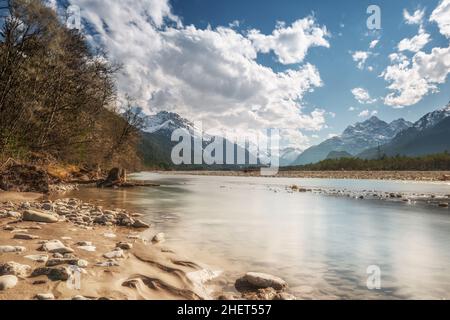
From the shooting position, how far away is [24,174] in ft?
59.5

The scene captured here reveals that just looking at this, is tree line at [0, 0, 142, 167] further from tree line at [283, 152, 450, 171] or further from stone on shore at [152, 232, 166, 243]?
tree line at [283, 152, 450, 171]

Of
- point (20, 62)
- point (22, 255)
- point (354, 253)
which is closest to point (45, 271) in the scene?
point (22, 255)

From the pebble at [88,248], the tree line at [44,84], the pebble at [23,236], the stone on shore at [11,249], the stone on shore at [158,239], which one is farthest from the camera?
the tree line at [44,84]

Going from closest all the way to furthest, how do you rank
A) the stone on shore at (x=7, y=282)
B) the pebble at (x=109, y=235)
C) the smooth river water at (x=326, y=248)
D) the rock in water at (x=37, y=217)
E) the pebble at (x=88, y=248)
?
the stone on shore at (x=7, y=282)
the smooth river water at (x=326, y=248)
the pebble at (x=88, y=248)
the pebble at (x=109, y=235)
the rock in water at (x=37, y=217)

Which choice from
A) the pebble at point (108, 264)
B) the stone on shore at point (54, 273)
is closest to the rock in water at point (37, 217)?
the pebble at point (108, 264)

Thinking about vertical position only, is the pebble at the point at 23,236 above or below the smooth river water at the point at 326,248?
above

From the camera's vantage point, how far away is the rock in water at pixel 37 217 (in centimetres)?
904

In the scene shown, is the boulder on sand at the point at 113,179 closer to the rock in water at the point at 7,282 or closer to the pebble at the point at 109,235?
the pebble at the point at 109,235

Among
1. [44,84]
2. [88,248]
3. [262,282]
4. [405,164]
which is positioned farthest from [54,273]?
[405,164]

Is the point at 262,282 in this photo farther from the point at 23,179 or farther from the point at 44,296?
the point at 23,179

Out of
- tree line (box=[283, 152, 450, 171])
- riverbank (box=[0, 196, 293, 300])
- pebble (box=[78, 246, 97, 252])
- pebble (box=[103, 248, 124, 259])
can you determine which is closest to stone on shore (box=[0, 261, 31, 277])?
riverbank (box=[0, 196, 293, 300])

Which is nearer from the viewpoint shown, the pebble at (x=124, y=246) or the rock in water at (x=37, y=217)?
the pebble at (x=124, y=246)

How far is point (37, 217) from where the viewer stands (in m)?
9.20

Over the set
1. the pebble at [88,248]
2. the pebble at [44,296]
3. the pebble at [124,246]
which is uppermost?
the pebble at [44,296]
